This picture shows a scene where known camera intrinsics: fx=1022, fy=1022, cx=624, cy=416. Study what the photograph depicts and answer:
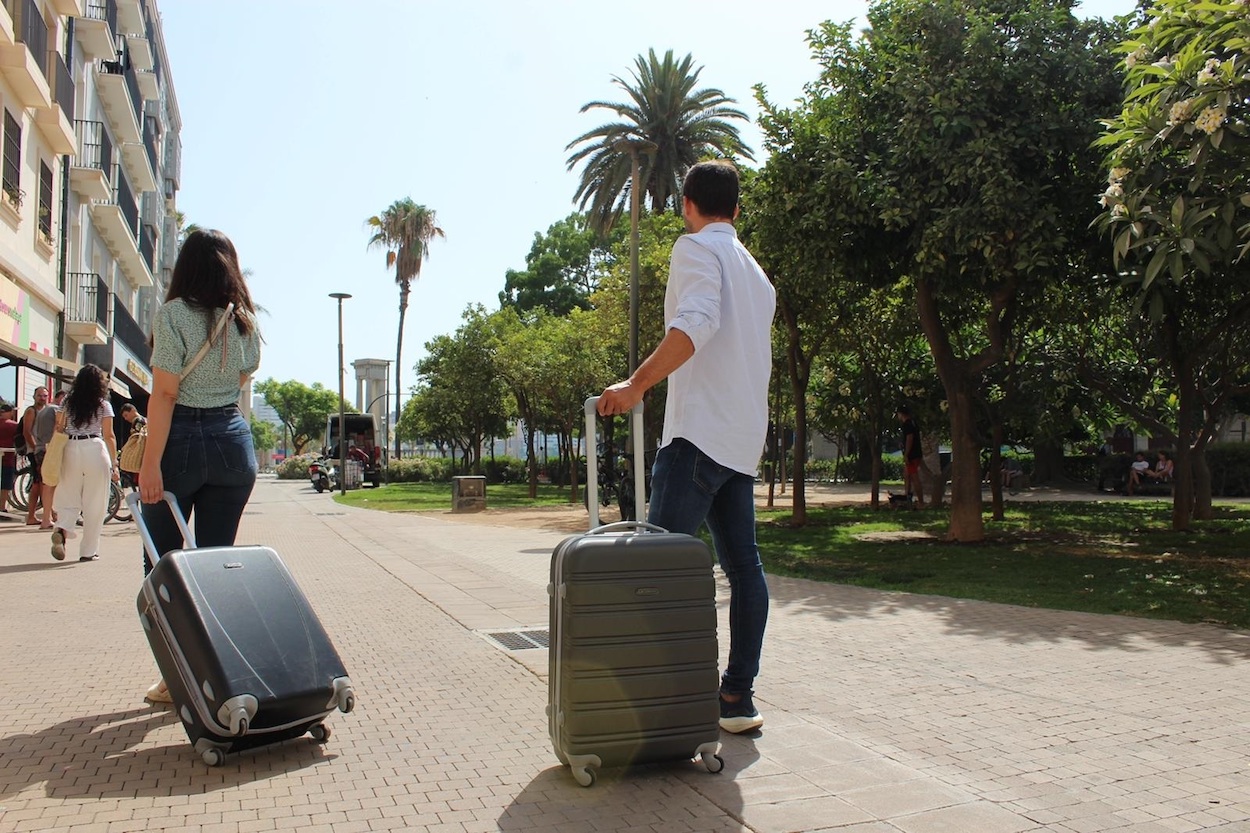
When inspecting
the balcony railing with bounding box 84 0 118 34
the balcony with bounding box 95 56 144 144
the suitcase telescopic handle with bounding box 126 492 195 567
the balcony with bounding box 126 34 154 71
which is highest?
the balcony with bounding box 126 34 154 71

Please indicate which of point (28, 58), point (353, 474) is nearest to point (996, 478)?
point (28, 58)

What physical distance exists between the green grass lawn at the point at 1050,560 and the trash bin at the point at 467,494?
6.89 m

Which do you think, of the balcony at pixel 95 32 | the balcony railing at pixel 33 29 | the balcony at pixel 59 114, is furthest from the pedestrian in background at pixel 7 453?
the balcony at pixel 95 32

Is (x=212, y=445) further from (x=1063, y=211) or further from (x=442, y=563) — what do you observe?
(x=1063, y=211)

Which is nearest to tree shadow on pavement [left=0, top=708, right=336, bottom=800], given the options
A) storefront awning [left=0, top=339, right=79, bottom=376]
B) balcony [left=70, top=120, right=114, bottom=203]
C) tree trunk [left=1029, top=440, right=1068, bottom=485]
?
storefront awning [left=0, top=339, right=79, bottom=376]

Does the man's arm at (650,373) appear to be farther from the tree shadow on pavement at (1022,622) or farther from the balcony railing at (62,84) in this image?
the balcony railing at (62,84)

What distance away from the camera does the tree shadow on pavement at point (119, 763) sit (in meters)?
3.14

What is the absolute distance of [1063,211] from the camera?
10.9 meters

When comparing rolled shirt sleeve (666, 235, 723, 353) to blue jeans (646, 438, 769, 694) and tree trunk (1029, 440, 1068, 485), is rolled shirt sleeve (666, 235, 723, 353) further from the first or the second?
tree trunk (1029, 440, 1068, 485)

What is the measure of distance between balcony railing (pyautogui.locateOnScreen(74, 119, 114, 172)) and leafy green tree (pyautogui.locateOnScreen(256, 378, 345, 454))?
91.0 m

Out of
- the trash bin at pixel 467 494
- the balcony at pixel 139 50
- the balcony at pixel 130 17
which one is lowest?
the trash bin at pixel 467 494

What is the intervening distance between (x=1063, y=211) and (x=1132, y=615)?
5515 millimetres

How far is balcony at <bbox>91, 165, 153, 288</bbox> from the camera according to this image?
25.0 meters

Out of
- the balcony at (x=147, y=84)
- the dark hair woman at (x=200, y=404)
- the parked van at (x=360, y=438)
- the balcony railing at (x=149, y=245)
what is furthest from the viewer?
the parked van at (x=360, y=438)
